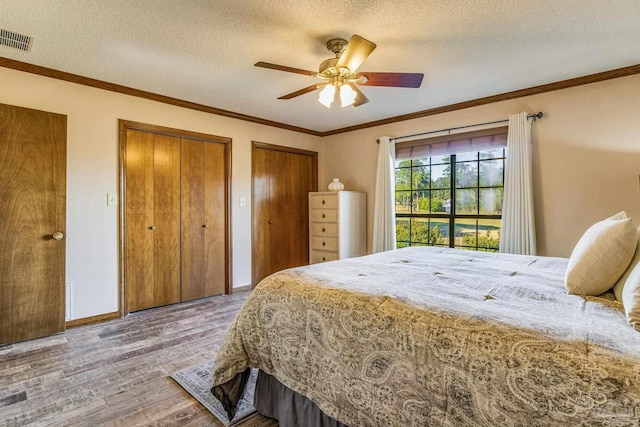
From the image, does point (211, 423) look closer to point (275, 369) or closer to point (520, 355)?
point (275, 369)

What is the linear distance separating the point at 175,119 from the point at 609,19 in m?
3.75

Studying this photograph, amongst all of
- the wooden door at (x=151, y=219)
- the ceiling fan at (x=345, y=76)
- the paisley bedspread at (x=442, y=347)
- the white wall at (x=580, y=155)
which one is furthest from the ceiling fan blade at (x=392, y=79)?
the wooden door at (x=151, y=219)

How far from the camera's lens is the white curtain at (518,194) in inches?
122

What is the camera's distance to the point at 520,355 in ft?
2.99

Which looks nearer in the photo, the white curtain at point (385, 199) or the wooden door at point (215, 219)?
the wooden door at point (215, 219)

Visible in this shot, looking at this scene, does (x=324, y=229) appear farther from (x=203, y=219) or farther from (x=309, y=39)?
(x=309, y=39)

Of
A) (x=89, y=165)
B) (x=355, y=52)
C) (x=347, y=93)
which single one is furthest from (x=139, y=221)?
(x=355, y=52)

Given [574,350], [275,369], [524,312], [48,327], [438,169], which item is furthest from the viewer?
[438,169]

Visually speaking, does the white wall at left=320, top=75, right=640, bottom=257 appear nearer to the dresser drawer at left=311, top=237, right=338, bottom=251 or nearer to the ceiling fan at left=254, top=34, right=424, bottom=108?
the ceiling fan at left=254, top=34, right=424, bottom=108

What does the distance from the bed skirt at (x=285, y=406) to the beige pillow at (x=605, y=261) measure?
3.91 ft

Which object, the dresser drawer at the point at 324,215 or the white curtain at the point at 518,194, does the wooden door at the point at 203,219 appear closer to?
the dresser drawer at the point at 324,215

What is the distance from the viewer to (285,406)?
1.53 meters

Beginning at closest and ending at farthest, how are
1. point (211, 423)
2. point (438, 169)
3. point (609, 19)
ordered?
1. point (211, 423)
2. point (609, 19)
3. point (438, 169)

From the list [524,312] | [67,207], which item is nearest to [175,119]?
Answer: [67,207]
